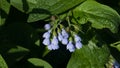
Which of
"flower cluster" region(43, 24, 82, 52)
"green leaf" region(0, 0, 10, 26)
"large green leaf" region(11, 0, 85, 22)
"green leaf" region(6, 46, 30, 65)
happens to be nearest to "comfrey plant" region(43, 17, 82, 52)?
"flower cluster" region(43, 24, 82, 52)

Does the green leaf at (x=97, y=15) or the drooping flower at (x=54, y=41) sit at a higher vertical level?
the green leaf at (x=97, y=15)

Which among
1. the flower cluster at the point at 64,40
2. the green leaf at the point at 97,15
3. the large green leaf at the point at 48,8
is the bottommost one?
the flower cluster at the point at 64,40

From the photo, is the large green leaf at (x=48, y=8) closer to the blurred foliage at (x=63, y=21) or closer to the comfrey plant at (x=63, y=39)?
the blurred foliage at (x=63, y=21)

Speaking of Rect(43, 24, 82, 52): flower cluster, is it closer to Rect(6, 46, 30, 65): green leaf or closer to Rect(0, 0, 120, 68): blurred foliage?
Rect(0, 0, 120, 68): blurred foliage

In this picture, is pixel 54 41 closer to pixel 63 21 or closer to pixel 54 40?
pixel 54 40

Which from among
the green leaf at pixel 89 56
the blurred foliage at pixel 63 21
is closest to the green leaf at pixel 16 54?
the blurred foliage at pixel 63 21

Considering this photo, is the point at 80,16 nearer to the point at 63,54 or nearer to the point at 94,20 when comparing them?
the point at 94,20

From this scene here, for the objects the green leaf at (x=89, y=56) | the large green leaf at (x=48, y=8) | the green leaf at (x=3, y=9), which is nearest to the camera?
the large green leaf at (x=48, y=8)
